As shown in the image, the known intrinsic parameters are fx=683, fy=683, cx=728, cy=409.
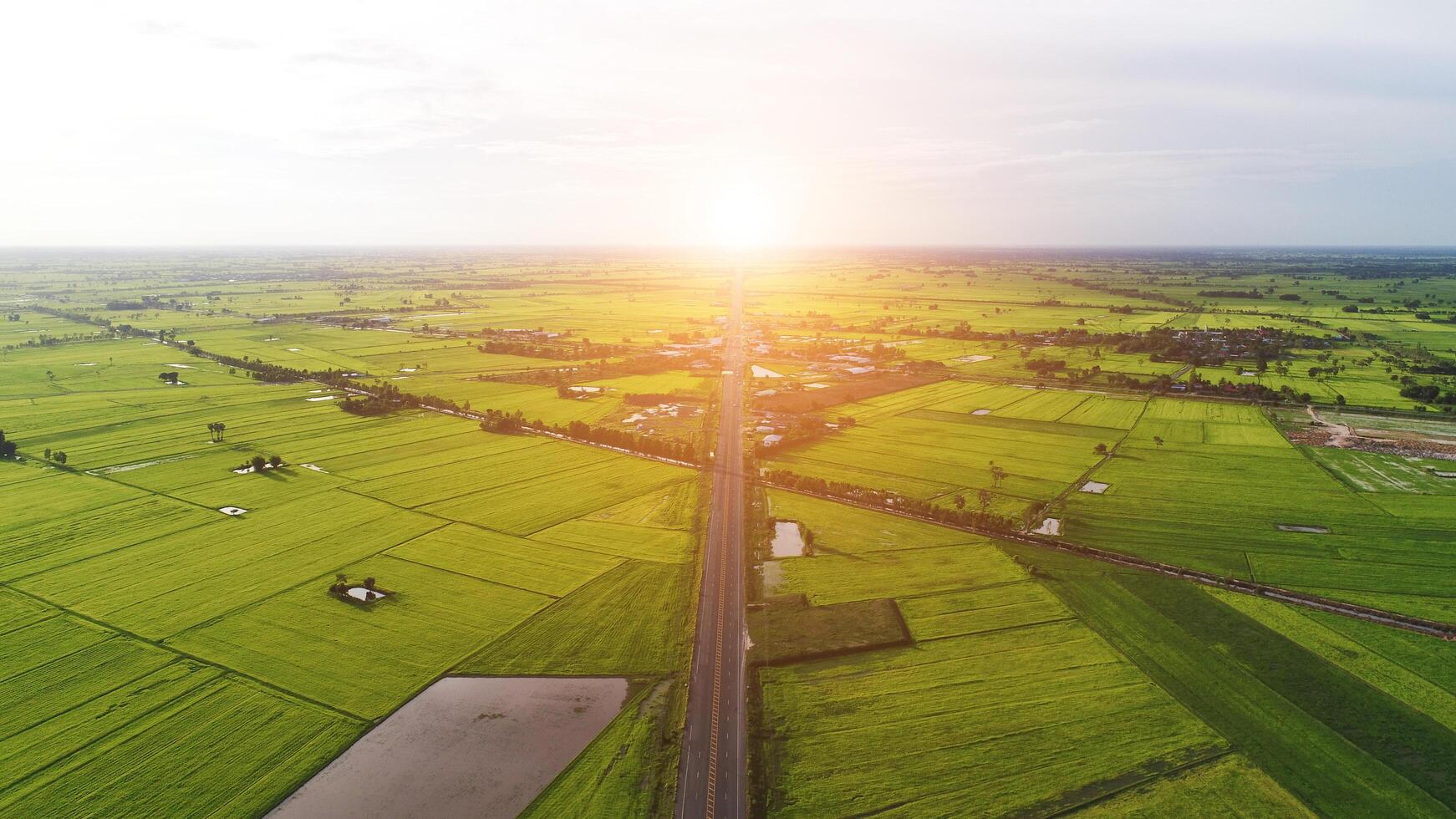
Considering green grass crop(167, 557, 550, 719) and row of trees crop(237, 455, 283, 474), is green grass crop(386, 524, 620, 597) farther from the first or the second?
row of trees crop(237, 455, 283, 474)

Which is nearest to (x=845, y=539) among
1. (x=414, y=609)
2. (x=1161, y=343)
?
(x=414, y=609)

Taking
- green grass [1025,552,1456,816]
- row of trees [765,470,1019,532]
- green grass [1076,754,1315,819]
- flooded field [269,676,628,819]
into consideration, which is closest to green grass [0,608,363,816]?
flooded field [269,676,628,819]

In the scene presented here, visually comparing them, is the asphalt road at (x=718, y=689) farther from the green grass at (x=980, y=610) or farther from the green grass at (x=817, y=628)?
the green grass at (x=980, y=610)

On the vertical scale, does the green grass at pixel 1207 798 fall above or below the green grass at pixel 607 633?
below

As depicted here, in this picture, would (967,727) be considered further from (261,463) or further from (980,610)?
(261,463)

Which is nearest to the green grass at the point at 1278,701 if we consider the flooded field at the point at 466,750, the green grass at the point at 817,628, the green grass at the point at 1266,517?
the green grass at the point at 1266,517

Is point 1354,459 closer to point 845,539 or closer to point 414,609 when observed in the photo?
point 845,539

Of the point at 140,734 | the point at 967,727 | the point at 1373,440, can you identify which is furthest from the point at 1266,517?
the point at 140,734
